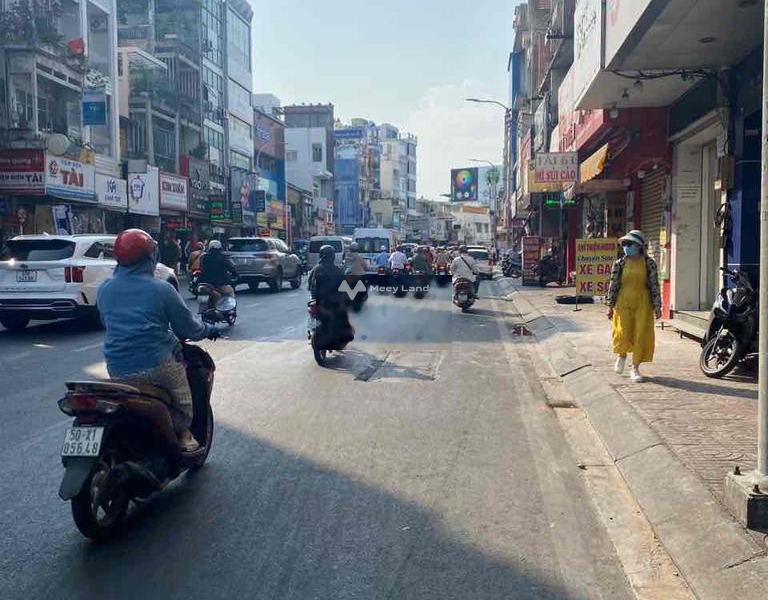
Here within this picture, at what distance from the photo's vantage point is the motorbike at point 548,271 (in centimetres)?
3075

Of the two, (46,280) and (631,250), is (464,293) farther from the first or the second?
(631,250)

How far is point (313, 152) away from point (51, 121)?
61.2 m

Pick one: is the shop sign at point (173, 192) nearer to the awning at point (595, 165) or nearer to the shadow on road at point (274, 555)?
the awning at point (595, 165)

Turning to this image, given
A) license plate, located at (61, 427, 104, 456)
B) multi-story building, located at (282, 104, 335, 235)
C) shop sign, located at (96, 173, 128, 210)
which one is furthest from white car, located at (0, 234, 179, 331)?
multi-story building, located at (282, 104, 335, 235)

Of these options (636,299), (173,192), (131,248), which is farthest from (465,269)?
(173,192)

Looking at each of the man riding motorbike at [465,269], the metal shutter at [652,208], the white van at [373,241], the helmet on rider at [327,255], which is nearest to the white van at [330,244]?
the white van at [373,241]

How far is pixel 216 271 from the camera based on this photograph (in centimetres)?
1461

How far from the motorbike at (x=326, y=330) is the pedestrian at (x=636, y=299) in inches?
152

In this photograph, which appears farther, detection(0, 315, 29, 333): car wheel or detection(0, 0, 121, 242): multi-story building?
detection(0, 0, 121, 242): multi-story building

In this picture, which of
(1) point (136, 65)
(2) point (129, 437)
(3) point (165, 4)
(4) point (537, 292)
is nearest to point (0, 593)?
(2) point (129, 437)

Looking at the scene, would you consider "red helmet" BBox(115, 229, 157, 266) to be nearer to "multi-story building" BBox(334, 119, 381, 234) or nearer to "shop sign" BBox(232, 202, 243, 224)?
"shop sign" BBox(232, 202, 243, 224)

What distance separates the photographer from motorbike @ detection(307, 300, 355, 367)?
10.8 m

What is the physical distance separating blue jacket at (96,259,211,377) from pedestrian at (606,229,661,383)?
5.76 meters

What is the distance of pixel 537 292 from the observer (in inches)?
1056
